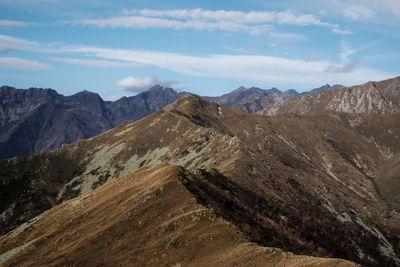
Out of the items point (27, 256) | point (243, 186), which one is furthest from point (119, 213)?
point (243, 186)

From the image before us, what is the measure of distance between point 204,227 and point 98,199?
36.5 meters

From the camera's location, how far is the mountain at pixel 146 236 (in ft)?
217

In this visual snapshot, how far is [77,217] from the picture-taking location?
94062mm

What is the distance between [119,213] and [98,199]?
18.6 metres

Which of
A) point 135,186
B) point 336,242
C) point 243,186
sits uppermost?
point 135,186

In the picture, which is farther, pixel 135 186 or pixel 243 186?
pixel 243 186

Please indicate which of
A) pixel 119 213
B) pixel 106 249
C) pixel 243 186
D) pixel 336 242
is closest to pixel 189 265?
pixel 106 249

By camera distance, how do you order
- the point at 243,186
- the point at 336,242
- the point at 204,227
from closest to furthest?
the point at 204,227 → the point at 243,186 → the point at 336,242

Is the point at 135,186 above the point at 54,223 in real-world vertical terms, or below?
above

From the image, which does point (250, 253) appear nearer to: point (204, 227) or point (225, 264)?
point (225, 264)

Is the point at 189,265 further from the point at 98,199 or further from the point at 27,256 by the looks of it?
the point at 98,199

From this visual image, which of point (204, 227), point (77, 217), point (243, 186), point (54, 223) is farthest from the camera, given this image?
point (243, 186)

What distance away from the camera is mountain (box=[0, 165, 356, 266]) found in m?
66.0

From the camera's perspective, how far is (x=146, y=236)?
75.6m
